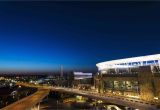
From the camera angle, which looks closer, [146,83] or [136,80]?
[146,83]

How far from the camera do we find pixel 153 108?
107 feet

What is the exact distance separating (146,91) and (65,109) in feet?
71.0

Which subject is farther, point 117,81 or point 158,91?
point 117,81

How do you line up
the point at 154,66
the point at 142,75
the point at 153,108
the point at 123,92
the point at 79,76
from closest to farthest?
the point at 153,108 → the point at 142,75 → the point at 154,66 → the point at 123,92 → the point at 79,76

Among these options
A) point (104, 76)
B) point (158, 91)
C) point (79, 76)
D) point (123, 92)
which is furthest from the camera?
point (79, 76)

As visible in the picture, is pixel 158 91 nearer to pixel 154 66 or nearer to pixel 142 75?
pixel 142 75

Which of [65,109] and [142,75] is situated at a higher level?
[142,75]

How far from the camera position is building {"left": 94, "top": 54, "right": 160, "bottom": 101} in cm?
4925

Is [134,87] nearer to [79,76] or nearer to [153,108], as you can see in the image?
[153,108]

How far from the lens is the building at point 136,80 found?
1939 inches

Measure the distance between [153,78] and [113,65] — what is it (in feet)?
122

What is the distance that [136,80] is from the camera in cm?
5853

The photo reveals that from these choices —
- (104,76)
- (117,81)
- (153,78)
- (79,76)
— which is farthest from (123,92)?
(79,76)

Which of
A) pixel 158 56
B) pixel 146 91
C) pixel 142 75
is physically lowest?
pixel 146 91
